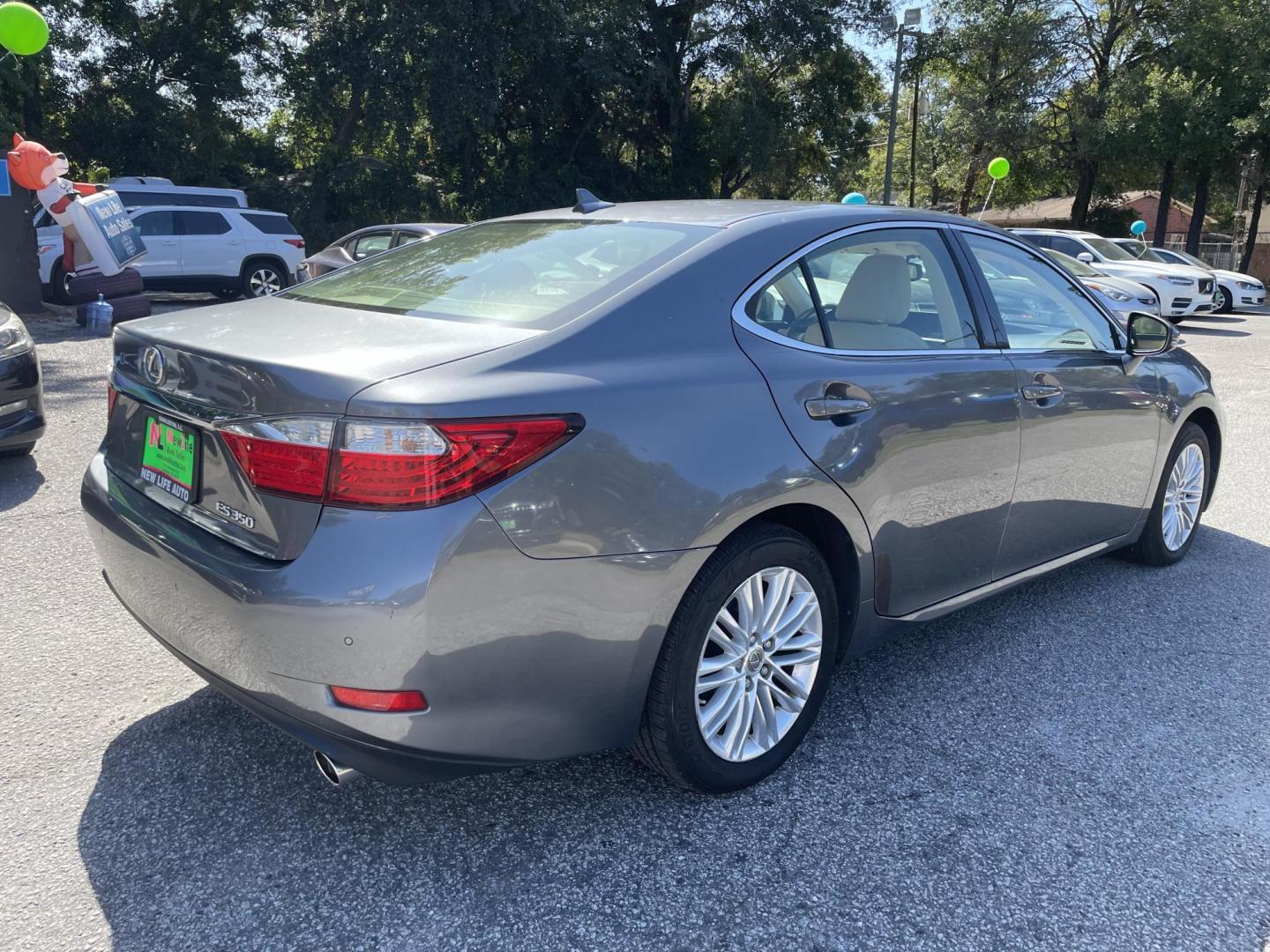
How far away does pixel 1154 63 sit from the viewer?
30.5m

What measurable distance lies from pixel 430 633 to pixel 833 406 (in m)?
1.33

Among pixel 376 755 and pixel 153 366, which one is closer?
pixel 376 755

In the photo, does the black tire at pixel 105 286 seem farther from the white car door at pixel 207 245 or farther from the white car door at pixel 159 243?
the white car door at pixel 207 245

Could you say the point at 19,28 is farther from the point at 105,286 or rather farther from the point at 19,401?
the point at 19,401

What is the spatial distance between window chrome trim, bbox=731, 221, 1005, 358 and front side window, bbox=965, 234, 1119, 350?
171 mm

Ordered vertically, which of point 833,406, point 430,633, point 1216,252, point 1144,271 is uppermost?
point 833,406

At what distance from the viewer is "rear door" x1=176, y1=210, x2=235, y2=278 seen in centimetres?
1680

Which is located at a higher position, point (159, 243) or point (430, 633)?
point (430, 633)

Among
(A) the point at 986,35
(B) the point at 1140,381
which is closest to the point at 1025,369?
(B) the point at 1140,381

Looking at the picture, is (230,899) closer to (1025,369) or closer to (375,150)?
(1025,369)

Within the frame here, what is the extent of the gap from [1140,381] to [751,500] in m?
2.45

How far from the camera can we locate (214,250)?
1700cm

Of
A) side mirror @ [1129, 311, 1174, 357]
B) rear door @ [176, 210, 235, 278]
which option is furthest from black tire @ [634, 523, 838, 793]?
rear door @ [176, 210, 235, 278]

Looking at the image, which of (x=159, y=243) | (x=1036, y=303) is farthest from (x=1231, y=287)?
(x=159, y=243)
